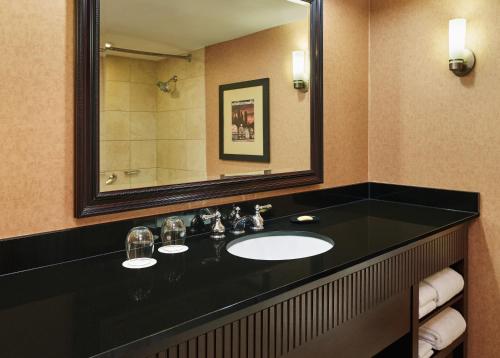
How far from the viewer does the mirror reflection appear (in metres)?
1.42

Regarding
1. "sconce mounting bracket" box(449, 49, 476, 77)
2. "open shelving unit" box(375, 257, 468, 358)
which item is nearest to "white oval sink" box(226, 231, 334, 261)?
"open shelving unit" box(375, 257, 468, 358)

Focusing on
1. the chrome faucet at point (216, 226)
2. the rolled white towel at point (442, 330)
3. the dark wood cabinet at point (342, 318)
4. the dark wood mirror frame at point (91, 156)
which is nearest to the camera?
the dark wood cabinet at point (342, 318)

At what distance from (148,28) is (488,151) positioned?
62.0 inches

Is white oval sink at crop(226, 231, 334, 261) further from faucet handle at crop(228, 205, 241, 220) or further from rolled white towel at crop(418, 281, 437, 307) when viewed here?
rolled white towel at crop(418, 281, 437, 307)

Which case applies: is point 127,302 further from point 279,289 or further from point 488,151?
point 488,151

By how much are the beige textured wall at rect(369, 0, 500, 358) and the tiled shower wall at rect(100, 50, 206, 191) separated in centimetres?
116

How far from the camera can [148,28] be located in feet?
4.89

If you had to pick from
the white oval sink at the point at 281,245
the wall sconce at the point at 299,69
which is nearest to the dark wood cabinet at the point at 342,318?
the white oval sink at the point at 281,245

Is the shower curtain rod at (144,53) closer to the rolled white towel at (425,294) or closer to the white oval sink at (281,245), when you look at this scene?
the white oval sink at (281,245)

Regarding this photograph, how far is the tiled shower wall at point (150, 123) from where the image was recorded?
4.58 ft

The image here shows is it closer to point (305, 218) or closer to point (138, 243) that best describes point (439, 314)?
point (305, 218)

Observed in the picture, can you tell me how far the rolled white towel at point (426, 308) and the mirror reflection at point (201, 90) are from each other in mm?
819

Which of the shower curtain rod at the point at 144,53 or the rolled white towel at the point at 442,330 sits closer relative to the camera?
the shower curtain rod at the point at 144,53

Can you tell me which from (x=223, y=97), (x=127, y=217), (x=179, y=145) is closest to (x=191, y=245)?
(x=127, y=217)
